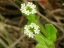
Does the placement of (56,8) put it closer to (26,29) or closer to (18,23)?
(18,23)

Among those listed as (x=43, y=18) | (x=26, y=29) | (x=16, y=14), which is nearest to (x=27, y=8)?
(x=26, y=29)

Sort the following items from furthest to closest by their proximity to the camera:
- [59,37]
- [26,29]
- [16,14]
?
1. [16,14]
2. [59,37]
3. [26,29]

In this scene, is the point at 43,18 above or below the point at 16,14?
below

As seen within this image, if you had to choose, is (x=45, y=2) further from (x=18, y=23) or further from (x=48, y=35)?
(x=48, y=35)

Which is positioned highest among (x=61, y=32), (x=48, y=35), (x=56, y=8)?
(x=56, y=8)

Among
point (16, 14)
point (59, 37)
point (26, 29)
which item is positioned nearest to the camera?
point (26, 29)

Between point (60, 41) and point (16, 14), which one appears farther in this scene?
point (16, 14)

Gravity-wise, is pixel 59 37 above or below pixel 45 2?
below

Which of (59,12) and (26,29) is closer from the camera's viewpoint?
(26,29)

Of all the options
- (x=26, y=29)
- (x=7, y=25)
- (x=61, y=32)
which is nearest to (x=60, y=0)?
(x=61, y=32)
